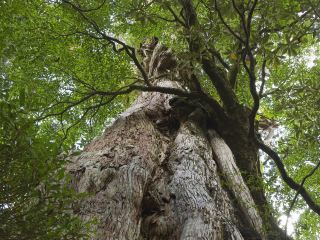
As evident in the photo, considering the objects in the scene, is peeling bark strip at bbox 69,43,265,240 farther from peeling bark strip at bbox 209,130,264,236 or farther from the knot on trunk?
the knot on trunk

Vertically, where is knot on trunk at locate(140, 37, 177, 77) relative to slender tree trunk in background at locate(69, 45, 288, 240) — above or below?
above

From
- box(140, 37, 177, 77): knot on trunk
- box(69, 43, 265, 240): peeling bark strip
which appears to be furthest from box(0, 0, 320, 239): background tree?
box(140, 37, 177, 77): knot on trunk

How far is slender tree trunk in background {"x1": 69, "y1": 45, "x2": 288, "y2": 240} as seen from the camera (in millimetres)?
3605

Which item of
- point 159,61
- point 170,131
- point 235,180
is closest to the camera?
point 235,180

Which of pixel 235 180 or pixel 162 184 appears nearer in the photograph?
pixel 162 184

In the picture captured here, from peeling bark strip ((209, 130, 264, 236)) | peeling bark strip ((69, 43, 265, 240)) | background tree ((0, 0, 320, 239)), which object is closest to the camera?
background tree ((0, 0, 320, 239))

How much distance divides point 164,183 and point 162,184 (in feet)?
0.17

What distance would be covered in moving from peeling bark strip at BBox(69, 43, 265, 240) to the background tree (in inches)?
0.6

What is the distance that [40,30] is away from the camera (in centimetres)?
787

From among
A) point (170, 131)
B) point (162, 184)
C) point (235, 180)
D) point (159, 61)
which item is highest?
point (159, 61)

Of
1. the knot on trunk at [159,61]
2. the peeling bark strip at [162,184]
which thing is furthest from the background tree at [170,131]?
the knot on trunk at [159,61]

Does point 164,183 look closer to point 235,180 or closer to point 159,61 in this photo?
point 235,180

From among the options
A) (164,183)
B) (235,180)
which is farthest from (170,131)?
(164,183)

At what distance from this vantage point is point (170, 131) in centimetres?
668
